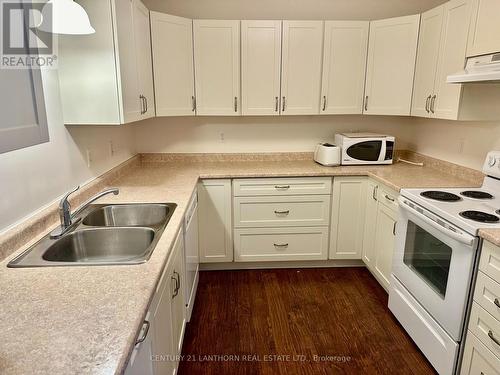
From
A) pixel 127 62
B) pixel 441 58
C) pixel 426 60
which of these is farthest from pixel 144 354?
pixel 426 60

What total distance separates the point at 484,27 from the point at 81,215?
8.29 ft

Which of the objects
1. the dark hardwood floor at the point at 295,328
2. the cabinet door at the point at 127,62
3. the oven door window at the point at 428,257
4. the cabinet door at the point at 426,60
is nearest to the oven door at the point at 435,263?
the oven door window at the point at 428,257

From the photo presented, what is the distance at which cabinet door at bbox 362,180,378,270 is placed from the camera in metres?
2.68

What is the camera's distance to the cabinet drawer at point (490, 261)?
143 centimetres

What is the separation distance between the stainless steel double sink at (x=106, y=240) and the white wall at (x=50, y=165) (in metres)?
0.18

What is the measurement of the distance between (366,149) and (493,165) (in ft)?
3.32

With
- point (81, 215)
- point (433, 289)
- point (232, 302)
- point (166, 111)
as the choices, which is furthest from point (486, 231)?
point (166, 111)

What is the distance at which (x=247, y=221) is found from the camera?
2.85m

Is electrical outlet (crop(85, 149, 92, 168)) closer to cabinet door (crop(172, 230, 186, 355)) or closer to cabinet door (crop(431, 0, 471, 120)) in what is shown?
cabinet door (crop(172, 230, 186, 355))

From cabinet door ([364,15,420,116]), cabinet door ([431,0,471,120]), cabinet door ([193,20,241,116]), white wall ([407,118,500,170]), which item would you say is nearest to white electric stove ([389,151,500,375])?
white wall ([407,118,500,170])

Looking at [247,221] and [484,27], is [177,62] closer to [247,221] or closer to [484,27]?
[247,221]

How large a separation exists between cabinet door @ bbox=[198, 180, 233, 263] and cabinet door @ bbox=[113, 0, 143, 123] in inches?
33.2

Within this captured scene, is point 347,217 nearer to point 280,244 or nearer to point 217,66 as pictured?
point 280,244
